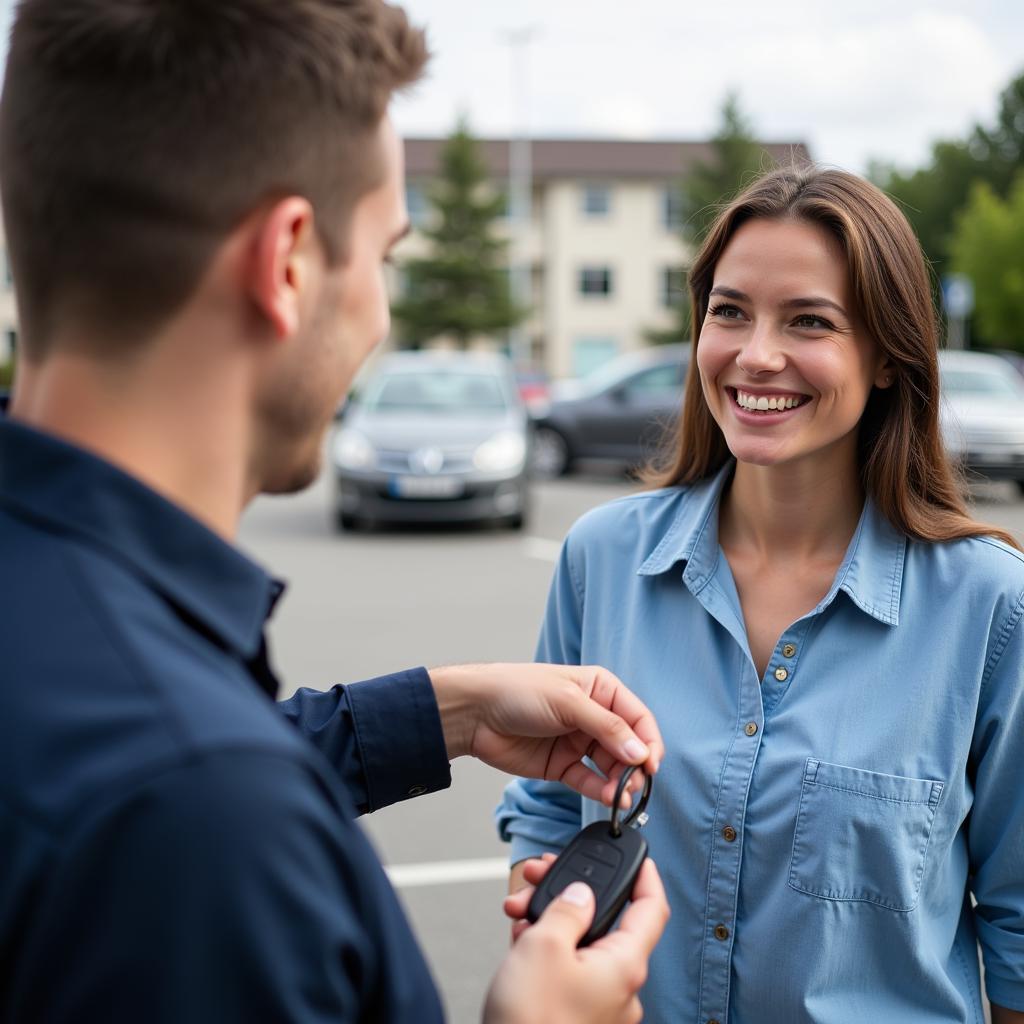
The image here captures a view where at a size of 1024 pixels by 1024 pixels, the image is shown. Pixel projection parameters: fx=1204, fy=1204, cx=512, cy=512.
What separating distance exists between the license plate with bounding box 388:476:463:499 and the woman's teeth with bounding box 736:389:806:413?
8.97 meters

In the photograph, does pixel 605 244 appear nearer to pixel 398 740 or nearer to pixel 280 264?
pixel 398 740

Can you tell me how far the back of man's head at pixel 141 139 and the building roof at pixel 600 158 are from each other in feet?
169

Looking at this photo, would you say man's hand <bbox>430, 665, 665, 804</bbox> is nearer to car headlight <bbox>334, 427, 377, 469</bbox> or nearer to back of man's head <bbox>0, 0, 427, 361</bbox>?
back of man's head <bbox>0, 0, 427, 361</bbox>

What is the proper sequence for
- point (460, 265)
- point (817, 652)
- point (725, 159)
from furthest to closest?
point (460, 265) → point (725, 159) → point (817, 652)

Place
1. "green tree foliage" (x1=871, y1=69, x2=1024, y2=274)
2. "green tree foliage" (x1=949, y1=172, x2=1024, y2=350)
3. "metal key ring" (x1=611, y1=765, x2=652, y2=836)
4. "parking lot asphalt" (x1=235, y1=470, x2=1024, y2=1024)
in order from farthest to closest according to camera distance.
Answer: "green tree foliage" (x1=871, y1=69, x2=1024, y2=274) → "green tree foliage" (x1=949, y1=172, x2=1024, y2=350) → "parking lot asphalt" (x1=235, y1=470, x2=1024, y2=1024) → "metal key ring" (x1=611, y1=765, x2=652, y2=836)

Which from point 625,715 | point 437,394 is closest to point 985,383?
point 437,394

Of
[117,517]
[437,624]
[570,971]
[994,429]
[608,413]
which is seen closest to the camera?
[117,517]

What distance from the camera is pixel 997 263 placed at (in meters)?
43.2

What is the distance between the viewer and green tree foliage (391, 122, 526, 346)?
47281 mm

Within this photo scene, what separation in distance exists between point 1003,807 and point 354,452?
975 cm

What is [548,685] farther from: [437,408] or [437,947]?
[437,408]

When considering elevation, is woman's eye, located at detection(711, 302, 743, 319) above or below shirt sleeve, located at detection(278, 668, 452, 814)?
above

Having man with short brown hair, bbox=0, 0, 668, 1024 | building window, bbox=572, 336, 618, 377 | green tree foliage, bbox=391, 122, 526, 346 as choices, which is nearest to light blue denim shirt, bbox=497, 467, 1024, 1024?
man with short brown hair, bbox=0, 0, 668, 1024

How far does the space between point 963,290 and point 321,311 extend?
76.1 ft
